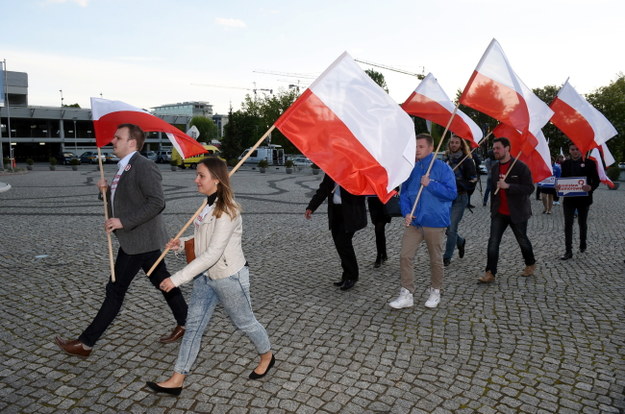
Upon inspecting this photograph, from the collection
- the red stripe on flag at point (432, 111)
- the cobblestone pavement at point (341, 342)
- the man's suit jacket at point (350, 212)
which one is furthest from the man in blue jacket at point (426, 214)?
the red stripe on flag at point (432, 111)

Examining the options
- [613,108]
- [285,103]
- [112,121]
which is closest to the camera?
[112,121]

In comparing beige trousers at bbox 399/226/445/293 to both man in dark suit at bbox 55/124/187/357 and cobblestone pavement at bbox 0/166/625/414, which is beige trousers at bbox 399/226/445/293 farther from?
man in dark suit at bbox 55/124/187/357

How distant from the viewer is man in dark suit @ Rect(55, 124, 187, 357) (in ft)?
12.9

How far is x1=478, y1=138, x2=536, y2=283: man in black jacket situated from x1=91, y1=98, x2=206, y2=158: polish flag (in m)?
3.76

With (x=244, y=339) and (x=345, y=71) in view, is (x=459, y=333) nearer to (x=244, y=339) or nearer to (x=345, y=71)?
(x=244, y=339)

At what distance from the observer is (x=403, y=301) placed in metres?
5.21

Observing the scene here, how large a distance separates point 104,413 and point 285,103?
64.1m

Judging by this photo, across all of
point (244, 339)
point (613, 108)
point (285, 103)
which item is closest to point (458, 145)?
point (244, 339)

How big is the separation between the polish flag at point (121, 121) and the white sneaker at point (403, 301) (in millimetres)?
2577

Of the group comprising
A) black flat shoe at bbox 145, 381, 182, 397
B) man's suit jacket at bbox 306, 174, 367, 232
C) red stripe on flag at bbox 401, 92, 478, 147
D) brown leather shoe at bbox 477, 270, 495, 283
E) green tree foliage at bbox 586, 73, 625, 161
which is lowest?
black flat shoe at bbox 145, 381, 182, 397

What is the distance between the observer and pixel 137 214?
388 centimetres

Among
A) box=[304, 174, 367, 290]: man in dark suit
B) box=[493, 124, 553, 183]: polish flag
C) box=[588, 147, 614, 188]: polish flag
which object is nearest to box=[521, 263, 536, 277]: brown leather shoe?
box=[493, 124, 553, 183]: polish flag

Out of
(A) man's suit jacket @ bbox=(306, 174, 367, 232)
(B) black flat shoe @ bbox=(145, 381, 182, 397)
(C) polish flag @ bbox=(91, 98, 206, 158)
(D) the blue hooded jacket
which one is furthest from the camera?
(A) man's suit jacket @ bbox=(306, 174, 367, 232)

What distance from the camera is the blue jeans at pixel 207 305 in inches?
132
